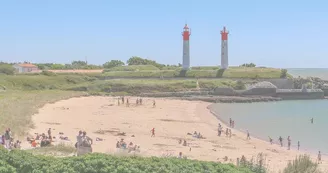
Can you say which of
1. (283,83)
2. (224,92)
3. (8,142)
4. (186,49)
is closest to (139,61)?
(186,49)

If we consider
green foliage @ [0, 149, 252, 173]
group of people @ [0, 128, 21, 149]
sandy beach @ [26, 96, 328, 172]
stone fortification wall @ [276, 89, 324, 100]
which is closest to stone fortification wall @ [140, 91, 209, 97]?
stone fortification wall @ [276, 89, 324, 100]

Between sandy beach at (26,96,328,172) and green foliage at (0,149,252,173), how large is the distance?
20.9 feet

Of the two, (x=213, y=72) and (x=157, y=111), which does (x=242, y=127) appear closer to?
(x=157, y=111)

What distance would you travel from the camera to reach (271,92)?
213ft

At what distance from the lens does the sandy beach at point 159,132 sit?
20312 mm

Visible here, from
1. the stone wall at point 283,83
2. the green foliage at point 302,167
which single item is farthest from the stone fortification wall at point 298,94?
the green foliage at point 302,167

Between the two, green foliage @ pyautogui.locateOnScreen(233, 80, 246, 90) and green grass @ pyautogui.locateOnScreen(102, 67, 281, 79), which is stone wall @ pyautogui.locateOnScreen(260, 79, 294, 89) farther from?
green foliage @ pyautogui.locateOnScreen(233, 80, 246, 90)

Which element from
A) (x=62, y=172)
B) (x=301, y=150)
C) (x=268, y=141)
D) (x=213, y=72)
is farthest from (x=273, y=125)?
(x=213, y=72)

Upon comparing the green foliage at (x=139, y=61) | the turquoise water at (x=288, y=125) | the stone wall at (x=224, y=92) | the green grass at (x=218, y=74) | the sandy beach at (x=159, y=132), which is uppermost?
the green foliage at (x=139, y=61)

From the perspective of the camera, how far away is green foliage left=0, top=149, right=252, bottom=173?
33.0 ft

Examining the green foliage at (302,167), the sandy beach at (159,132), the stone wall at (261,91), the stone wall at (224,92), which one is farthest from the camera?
the stone wall at (261,91)

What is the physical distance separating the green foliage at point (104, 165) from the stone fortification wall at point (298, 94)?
56.6 meters

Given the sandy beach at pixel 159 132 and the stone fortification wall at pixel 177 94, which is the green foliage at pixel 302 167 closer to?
the sandy beach at pixel 159 132

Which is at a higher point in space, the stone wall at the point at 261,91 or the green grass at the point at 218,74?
the green grass at the point at 218,74
